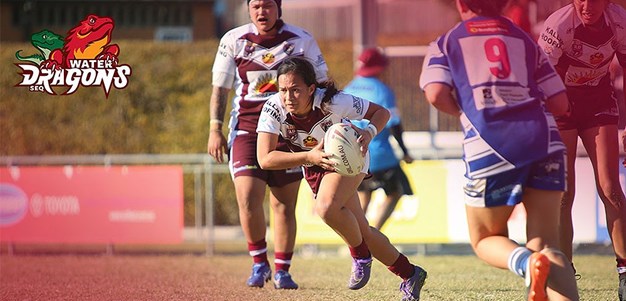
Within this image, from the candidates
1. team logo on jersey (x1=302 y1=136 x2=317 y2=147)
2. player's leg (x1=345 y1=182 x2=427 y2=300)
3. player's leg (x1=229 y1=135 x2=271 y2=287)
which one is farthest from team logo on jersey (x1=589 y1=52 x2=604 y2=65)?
player's leg (x1=229 y1=135 x2=271 y2=287)

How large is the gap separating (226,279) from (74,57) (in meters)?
2.52

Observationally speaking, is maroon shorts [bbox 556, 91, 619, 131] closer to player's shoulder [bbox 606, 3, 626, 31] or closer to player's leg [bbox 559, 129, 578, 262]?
player's leg [bbox 559, 129, 578, 262]

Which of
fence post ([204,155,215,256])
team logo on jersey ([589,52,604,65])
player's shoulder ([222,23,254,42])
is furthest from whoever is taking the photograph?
fence post ([204,155,215,256])

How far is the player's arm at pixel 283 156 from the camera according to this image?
21.1 ft

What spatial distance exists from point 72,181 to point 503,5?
9.70 m

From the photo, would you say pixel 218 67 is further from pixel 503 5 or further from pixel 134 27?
pixel 134 27

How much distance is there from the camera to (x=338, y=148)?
20.9 ft

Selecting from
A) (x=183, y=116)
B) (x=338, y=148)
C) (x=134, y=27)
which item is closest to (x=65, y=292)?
(x=338, y=148)

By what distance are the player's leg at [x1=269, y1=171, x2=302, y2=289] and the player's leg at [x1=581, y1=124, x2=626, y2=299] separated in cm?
242

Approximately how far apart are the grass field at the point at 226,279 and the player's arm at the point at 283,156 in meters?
1.52

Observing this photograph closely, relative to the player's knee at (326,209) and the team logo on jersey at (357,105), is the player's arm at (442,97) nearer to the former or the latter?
the team logo on jersey at (357,105)

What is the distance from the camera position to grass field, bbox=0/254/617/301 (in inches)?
325

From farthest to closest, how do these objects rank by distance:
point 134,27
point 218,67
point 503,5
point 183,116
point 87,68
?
point 134,27 → point 183,116 → point 87,68 → point 218,67 → point 503,5

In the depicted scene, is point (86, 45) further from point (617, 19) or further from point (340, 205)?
point (617, 19)
